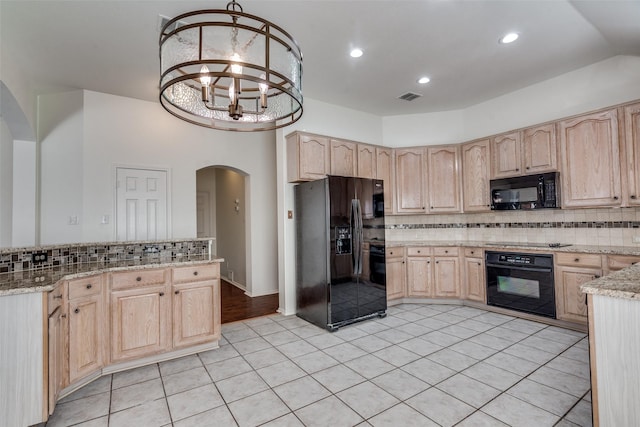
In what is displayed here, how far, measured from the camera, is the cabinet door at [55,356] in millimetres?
1991

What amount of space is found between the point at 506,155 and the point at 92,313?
4852 mm

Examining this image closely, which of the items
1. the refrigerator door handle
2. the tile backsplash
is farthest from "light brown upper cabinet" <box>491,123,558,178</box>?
the refrigerator door handle

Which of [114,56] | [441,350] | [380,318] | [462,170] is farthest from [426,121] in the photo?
[114,56]

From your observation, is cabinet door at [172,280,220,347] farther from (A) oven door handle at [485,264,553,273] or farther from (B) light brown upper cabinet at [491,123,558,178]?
(B) light brown upper cabinet at [491,123,558,178]

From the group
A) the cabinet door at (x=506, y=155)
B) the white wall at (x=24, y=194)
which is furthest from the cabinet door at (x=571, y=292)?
the white wall at (x=24, y=194)

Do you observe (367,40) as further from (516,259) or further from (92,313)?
(92,313)

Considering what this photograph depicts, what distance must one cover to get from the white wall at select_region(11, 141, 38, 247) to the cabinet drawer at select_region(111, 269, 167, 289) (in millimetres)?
2088

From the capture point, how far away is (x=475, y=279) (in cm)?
421

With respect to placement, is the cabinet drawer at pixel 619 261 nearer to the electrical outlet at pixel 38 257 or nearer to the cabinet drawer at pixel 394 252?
the cabinet drawer at pixel 394 252

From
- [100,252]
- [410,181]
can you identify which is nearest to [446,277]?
[410,181]

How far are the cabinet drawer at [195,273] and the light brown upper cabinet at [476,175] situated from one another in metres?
3.57

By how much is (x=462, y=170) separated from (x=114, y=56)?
4.53m

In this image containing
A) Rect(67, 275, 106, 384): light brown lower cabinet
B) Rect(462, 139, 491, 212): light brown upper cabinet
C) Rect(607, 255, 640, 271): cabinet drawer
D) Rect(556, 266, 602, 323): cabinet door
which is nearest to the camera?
Rect(67, 275, 106, 384): light brown lower cabinet

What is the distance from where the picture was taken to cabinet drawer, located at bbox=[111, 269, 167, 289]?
259 cm
